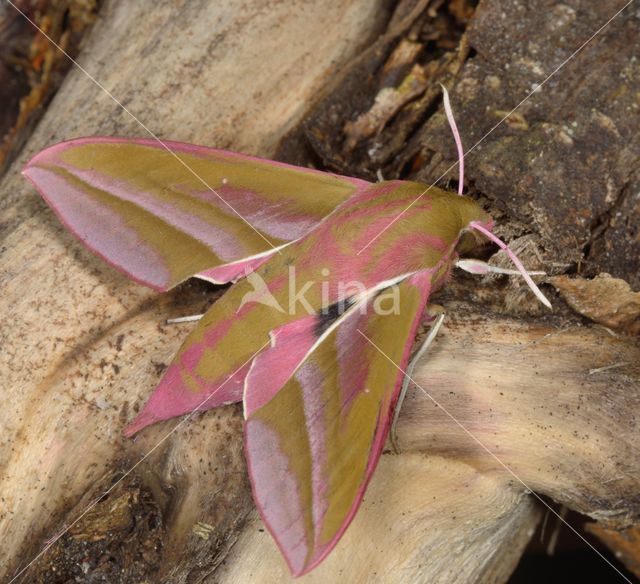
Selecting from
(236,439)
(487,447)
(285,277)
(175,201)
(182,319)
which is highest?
(175,201)

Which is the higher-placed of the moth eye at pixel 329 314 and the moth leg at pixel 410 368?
the moth eye at pixel 329 314

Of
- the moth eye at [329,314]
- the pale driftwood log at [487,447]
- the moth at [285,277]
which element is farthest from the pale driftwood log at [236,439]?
the moth eye at [329,314]

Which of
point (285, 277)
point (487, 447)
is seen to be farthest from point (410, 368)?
point (285, 277)

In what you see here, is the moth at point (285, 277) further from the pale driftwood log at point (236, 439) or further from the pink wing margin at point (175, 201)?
the pale driftwood log at point (236, 439)

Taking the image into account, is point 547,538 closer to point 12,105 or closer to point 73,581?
point 73,581

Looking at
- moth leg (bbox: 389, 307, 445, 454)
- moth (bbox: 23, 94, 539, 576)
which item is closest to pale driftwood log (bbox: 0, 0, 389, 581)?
moth (bbox: 23, 94, 539, 576)

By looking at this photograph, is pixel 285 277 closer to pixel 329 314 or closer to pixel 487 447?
pixel 329 314

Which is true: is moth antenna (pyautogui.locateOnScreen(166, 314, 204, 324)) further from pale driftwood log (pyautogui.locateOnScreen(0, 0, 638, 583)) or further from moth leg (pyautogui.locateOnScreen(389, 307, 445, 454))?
moth leg (pyautogui.locateOnScreen(389, 307, 445, 454))
